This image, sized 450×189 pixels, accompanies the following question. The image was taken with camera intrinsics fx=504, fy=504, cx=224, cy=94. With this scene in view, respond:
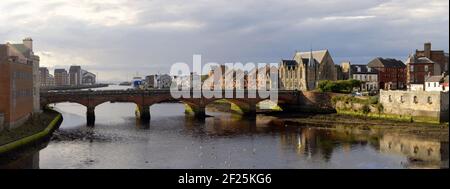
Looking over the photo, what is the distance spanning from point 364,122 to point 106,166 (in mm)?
49953

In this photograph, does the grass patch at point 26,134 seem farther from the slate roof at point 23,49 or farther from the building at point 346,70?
Result: the building at point 346,70

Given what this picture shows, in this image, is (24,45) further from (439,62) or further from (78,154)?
(439,62)

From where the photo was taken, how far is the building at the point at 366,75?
135 metres

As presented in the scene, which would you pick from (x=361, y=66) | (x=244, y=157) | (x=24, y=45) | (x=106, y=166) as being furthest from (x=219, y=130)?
(x=361, y=66)

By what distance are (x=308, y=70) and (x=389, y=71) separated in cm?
2331

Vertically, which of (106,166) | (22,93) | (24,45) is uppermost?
(24,45)

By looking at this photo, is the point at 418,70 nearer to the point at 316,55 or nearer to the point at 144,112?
the point at 316,55

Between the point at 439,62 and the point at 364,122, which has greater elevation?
the point at 439,62

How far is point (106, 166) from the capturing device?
157ft

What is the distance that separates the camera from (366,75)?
13662 centimetres

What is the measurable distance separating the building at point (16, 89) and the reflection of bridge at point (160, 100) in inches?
254

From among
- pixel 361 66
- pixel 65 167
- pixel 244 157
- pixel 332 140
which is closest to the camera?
pixel 65 167

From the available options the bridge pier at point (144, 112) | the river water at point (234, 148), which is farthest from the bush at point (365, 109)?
the bridge pier at point (144, 112)

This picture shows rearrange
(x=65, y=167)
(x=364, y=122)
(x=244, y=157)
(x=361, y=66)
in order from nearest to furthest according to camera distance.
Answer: (x=65, y=167)
(x=244, y=157)
(x=364, y=122)
(x=361, y=66)
